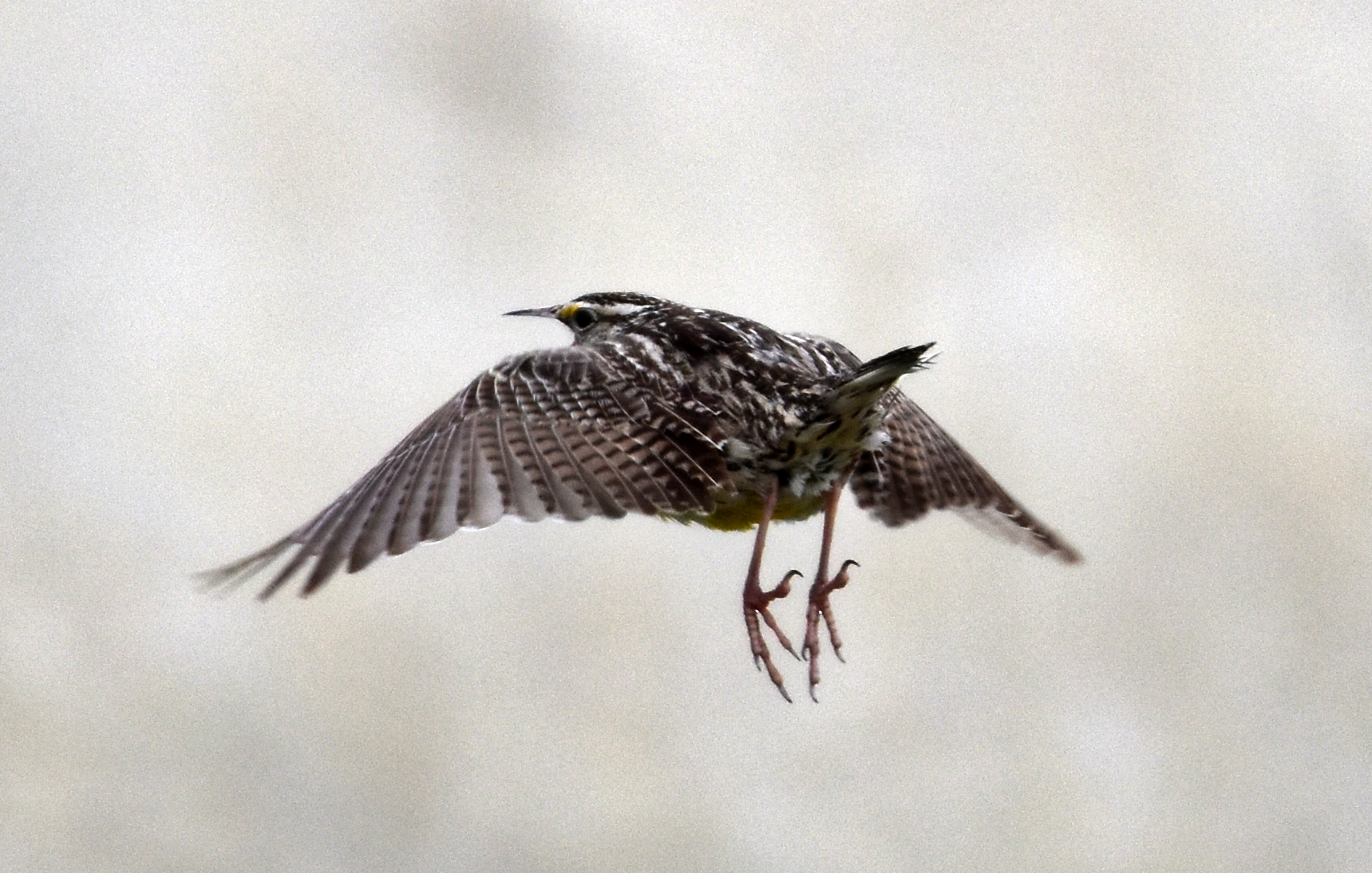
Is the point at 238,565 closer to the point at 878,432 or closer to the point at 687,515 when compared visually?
the point at 687,515

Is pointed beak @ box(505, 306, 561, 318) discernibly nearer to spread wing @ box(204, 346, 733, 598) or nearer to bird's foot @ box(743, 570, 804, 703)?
spread wing @ box(204, 346, 733, 598)

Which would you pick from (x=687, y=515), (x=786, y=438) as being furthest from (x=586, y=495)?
(x=786, y=438)

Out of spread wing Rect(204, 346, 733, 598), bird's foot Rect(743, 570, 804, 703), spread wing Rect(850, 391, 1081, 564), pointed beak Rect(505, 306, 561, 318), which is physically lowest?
bird's foot Rect(743, 570, 804, 703)

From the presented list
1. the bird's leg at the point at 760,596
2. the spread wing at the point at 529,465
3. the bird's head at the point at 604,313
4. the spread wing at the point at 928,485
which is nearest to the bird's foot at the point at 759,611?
the bird's leg at the point at 760,596

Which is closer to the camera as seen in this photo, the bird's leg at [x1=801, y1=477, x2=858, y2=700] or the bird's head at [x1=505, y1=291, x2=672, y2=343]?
the bird's leg at [x1=801, y1=477, x2=858, y2=700]

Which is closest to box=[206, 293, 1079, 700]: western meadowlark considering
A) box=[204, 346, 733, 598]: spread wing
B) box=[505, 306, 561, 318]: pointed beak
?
box=[204, 346, 733, 598]: spread wing

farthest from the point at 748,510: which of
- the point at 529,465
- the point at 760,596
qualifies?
the point at 529,465

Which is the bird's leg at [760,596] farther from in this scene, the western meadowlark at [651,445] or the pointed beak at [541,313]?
the pointed beak at [541,313]

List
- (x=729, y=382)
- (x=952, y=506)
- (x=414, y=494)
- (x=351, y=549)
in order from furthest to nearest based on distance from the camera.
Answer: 1. (x=952, y=506)
2. (x=729, y=382)
3. (x=414, y=494)
4. (x=351, y=549)
